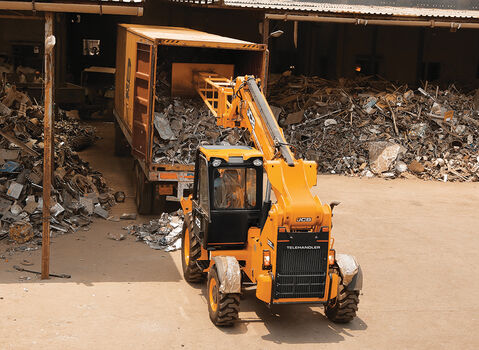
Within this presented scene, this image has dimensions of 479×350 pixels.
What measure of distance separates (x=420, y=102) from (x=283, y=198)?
48.1 feet

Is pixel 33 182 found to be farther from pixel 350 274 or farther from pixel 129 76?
pixel 350 274

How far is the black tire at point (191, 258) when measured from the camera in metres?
10.2

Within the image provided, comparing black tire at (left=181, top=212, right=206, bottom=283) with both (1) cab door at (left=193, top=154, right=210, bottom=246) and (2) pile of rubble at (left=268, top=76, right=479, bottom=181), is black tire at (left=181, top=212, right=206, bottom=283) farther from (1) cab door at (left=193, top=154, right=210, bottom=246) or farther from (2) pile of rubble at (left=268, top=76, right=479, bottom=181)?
(2) pile of rubble at (left=268, top=76, right=479, bottom=181)

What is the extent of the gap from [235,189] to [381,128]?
12.3m

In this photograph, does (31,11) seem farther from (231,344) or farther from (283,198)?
(231,344)

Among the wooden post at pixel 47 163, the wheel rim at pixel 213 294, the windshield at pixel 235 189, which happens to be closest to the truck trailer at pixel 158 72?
the wooden post at pixel 47 163

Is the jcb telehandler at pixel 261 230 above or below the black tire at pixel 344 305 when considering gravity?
above

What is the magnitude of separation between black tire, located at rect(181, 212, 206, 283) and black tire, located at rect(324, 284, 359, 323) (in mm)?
2226

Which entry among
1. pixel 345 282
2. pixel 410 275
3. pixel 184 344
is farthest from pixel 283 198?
pixel 410 275

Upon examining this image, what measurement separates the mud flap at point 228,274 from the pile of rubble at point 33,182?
479cm

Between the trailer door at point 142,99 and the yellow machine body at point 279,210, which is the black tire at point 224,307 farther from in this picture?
the trailer door at point 142,99

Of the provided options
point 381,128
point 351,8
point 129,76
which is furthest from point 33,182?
point 351,8

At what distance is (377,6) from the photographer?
73.8 ft

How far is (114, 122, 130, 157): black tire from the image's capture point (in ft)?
64.1
